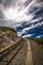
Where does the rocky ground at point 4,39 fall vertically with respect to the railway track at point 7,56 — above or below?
above

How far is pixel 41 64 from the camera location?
29.4 feet

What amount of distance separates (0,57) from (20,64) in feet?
6.41

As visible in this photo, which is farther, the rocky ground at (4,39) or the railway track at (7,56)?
the rocky ground at (4,39)

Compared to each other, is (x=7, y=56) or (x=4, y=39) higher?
(x=4, y=39)

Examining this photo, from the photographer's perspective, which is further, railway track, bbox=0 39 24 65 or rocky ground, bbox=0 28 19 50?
rocky ground, bbox=0 28 19 50

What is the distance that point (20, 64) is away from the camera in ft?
28.9

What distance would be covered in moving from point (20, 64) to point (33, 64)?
3.02 ft

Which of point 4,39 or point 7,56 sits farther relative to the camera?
point 4,39

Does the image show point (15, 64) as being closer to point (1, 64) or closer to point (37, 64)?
point (1, 64)

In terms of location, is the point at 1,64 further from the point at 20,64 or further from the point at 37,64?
the point at 37,64

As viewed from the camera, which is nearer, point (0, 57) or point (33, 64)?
point (33, 64)

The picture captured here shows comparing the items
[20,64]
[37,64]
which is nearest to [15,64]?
[20,64]

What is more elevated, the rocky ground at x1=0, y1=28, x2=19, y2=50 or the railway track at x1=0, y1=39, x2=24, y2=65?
the rocky ground at x1=0, y1=28, x2=19, y2=50

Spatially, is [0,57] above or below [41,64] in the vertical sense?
above
